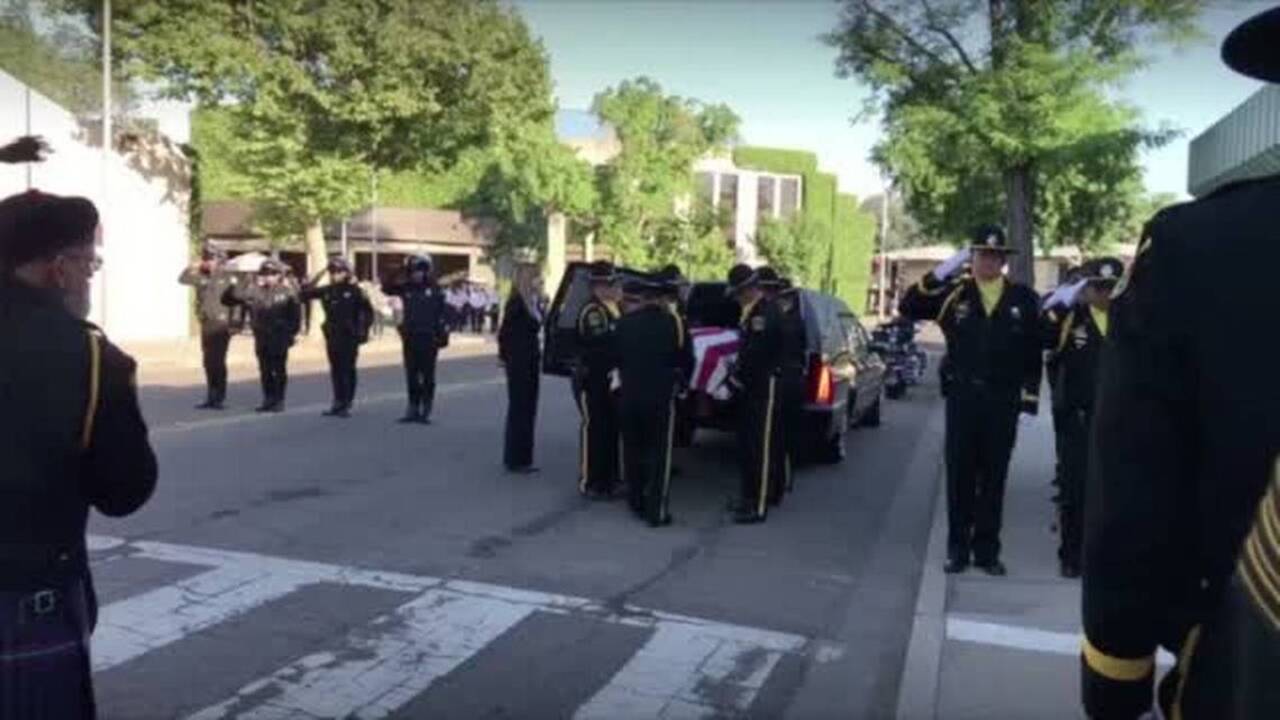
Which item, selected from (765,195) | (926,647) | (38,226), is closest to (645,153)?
(765,195)

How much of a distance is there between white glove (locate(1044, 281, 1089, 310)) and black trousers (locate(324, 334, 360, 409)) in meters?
9.30

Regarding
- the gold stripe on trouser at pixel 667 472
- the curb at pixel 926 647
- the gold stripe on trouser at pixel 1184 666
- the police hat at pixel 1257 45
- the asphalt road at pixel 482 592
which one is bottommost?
the asphalt road at pixel 482 592

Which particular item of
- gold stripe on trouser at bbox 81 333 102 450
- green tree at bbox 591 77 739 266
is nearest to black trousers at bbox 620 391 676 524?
gold stripe on trouser at bbox 81 333 102 450

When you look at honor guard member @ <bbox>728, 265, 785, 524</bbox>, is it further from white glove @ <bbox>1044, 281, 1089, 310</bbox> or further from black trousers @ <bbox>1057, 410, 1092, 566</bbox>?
black trousers @ <bbox>1057, 410, 1092, 566</bbox>

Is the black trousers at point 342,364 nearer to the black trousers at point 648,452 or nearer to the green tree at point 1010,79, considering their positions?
the black trousers at point 648,452

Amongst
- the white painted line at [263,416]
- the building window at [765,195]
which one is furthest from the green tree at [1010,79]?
the building window at [765,195]

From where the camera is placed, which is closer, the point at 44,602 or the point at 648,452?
the point at 44,602

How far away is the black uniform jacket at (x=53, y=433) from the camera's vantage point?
9.88ft

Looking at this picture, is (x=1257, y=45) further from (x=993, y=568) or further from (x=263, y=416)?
(x=263, y=416)

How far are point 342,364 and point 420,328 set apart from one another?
4.98 feet

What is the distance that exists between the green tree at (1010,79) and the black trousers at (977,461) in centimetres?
1418

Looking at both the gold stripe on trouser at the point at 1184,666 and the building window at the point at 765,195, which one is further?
the building window at the point at 765,195

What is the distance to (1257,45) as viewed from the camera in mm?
1937

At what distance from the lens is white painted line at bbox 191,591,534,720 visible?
220 inches
